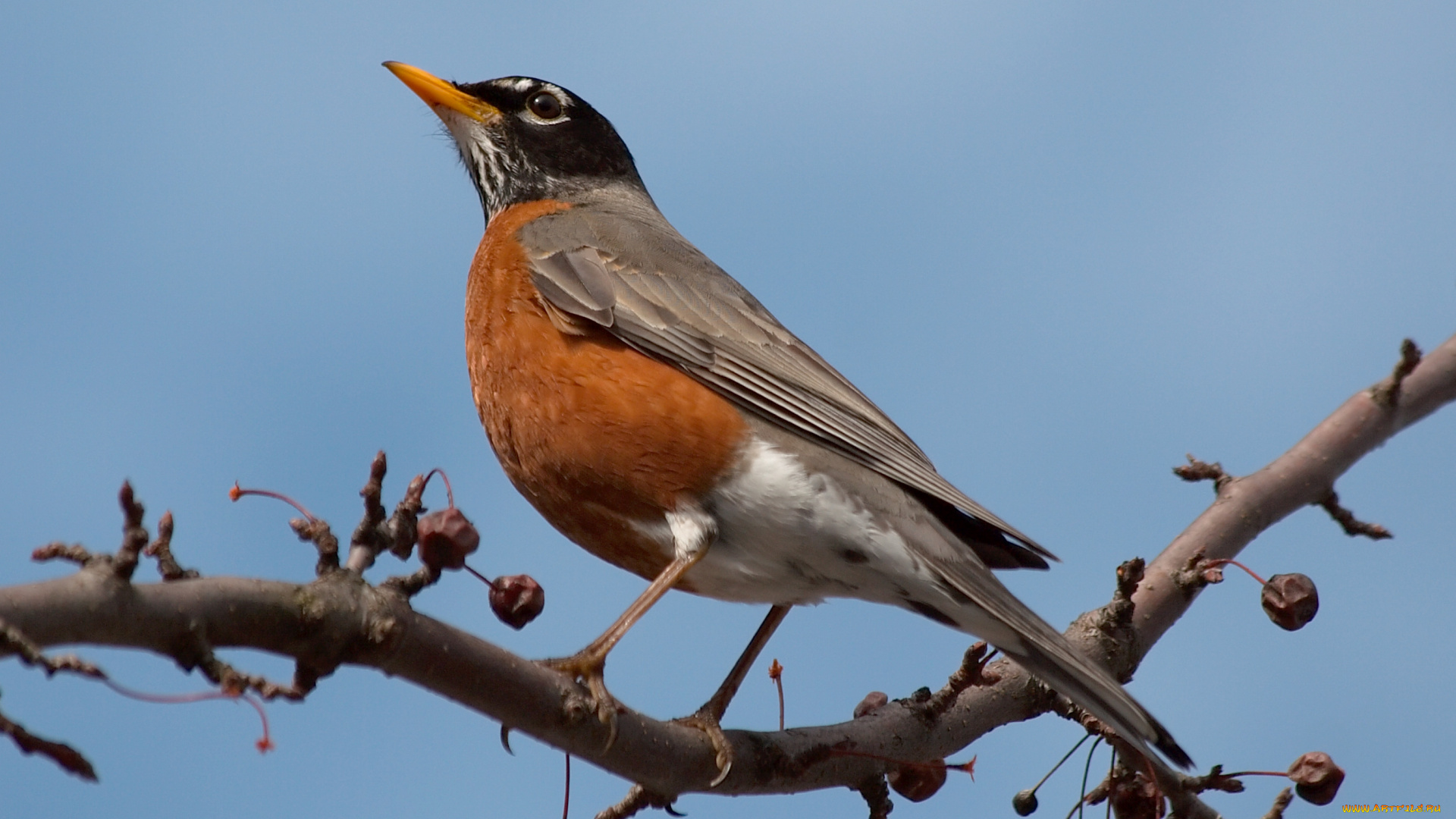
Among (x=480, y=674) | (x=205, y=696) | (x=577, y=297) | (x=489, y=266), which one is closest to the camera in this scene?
(x=205, y=696)

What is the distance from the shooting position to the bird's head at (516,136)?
16.9 ft

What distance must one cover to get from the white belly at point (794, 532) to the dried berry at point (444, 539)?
4.07ft

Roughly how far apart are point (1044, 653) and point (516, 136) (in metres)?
3.19

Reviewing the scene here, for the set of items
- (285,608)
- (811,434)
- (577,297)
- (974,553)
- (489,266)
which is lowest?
(285,608)

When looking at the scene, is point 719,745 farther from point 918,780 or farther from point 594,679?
point 918,780

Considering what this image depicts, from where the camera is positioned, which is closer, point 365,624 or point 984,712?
point 365,624

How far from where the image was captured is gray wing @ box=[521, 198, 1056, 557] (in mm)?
3574

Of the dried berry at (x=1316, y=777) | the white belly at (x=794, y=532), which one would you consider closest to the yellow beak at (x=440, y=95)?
the white belly at (x=794, y=532)

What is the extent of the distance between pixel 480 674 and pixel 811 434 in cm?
162

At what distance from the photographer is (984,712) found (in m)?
3.32

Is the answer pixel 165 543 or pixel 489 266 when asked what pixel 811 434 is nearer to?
pixel 489 266

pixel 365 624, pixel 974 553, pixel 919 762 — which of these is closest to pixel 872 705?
pixel 919 762

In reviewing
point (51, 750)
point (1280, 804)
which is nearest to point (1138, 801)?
point (1280, 804)

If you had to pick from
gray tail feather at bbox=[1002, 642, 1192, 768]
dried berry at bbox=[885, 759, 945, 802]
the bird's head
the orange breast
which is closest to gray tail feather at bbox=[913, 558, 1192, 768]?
gray tail feather at bbox=[1002, 642, 1192, 768]
